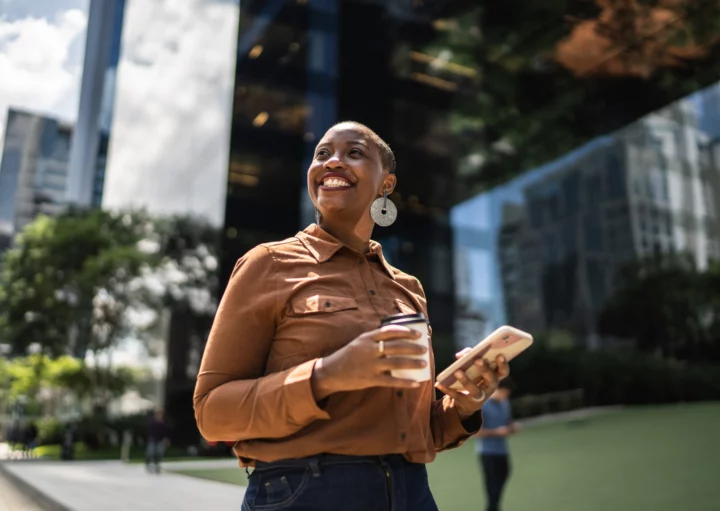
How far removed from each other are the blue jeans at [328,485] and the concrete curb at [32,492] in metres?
4.73

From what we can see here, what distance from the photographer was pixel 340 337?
1.15 metres

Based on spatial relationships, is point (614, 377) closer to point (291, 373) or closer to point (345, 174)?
point (345, 174)

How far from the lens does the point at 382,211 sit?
4.62 feet

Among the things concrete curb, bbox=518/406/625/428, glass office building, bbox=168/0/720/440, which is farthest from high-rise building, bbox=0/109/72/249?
concrete curb, bbox=518/406/625/428

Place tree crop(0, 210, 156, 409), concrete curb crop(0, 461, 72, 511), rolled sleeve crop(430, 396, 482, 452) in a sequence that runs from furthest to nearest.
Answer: tree crop(0, 210, 156, 409)
concrete curb crop(0, 461, 72, 511)
rolled sleeve crop(430, 396, 482, 452)

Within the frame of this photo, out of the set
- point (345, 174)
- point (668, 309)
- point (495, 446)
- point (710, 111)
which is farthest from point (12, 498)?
point (710, 111)

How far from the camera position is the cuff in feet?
3.35

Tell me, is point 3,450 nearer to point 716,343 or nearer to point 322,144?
point 322,144

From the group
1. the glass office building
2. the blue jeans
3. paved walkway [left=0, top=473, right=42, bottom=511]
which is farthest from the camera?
the glass office building

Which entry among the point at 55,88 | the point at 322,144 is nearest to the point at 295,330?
the point at 322,144

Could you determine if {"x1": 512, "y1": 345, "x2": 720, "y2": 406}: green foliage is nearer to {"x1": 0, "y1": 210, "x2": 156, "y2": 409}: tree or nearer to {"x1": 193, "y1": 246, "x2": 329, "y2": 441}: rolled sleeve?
{"x1": 0, "y1": 210, "x2": 156, "y2": 409}: tree

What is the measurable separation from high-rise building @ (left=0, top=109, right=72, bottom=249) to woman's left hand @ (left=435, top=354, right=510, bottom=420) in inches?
135

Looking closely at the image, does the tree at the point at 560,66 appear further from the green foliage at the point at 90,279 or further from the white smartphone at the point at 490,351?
the white smartphone at the point at 490,351

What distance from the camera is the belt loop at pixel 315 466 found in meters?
1.11
